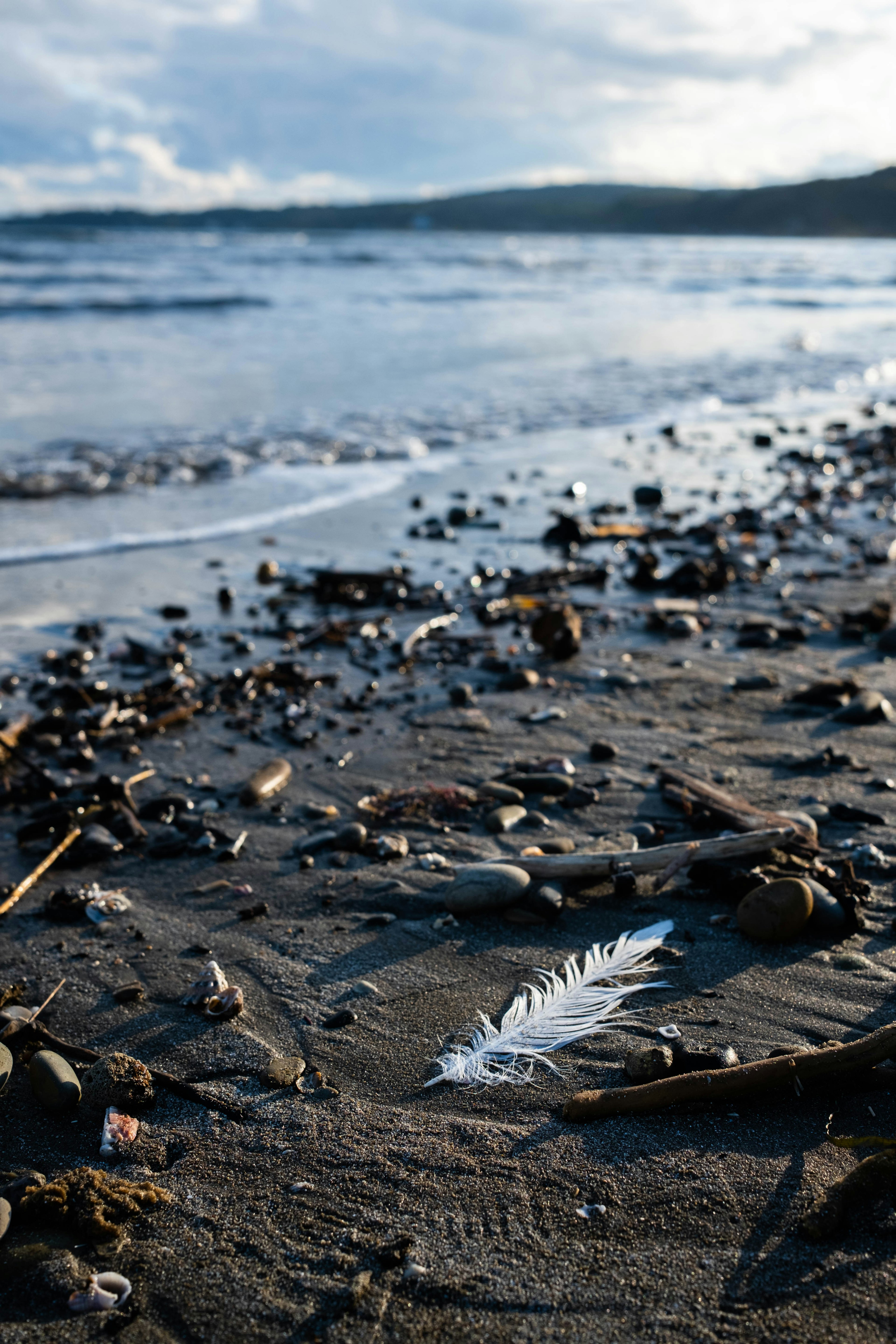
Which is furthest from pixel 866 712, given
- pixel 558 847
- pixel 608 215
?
pixel 608 215

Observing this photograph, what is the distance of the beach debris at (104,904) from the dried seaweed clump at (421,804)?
1.05 meters

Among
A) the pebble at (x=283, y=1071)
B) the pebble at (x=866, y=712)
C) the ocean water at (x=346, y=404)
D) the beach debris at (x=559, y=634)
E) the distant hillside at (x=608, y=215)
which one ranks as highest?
the distant hillside at (x=608, y=215)

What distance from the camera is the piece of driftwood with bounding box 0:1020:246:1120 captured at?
2.41m

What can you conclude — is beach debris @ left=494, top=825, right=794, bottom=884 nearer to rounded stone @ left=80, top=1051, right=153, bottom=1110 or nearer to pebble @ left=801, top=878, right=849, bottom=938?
pebble @ left=801, top=878, right=849, bottom=938

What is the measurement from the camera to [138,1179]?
2.18 m

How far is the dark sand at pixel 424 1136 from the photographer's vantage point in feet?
6.07

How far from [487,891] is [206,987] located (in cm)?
98

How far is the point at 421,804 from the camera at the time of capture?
13.0ft

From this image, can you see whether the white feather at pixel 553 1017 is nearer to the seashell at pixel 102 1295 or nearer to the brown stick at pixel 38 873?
the seashell at pixel 102 1295

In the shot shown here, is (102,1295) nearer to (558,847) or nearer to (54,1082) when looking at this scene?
(54,1082)

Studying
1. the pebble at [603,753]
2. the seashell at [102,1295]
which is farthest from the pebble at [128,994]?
the pebble at [603,753]

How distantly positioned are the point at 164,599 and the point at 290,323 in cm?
1722

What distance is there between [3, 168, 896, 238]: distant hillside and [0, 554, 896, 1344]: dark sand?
8278cm

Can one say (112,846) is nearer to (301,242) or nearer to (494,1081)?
(494,1081)
